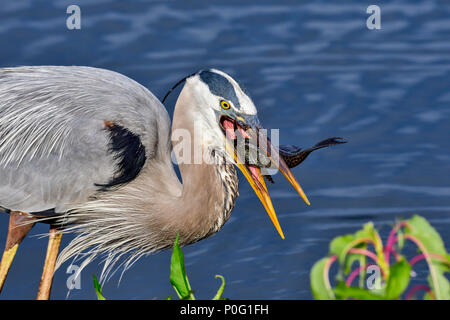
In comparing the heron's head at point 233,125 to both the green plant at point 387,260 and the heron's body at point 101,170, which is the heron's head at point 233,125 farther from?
the green plant at point 387,260

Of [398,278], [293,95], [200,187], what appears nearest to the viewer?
[398,278]

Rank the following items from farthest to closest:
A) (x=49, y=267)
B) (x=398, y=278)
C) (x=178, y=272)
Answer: (x=49, y=267), (x=178, y=272), (x=398, y=278)

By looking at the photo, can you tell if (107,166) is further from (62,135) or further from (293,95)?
(293,95)

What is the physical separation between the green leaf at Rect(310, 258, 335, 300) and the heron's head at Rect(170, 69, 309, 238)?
7.29ft

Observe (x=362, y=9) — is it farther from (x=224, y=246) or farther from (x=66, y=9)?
(x=224, y=246)

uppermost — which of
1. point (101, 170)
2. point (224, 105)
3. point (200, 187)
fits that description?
point (224, 105)

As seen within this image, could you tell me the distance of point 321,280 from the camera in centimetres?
217

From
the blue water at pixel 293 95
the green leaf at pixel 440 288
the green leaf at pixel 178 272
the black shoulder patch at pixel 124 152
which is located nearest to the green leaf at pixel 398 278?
the green leaf at pixel 440 288

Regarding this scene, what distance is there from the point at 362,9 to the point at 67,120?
15.3ft

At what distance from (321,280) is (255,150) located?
7.62 ft

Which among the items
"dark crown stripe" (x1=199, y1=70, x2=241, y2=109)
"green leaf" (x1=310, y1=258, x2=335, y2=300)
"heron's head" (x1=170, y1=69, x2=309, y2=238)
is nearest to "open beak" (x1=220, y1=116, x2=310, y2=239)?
"heron's head" (x1=170, y1=69, x2=309, y2=238)

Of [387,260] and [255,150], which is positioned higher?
[255,150]

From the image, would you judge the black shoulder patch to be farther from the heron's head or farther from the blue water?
the blue water

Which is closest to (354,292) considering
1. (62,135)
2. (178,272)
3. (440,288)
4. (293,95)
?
(440,288)
